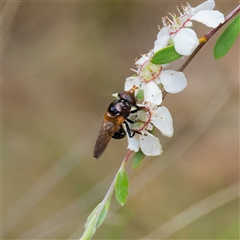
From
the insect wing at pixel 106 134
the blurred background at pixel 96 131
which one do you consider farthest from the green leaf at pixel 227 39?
the blurred background at pixel 96 131

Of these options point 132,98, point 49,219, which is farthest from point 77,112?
point 132,98

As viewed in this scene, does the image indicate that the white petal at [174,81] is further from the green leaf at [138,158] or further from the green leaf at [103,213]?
the green leaf at [103,213]

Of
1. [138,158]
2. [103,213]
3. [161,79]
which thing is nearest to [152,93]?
[161,79]

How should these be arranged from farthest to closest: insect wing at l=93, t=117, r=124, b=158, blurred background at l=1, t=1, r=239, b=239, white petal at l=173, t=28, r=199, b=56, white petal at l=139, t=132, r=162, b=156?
blurred background at l=1, t=1, r=239, b=239, insect wing at l=93, t=117, r=124, b=158, white petal at l=139, t=132, r=162, b=156, white petal at l=173, t=28, r=199, b=56

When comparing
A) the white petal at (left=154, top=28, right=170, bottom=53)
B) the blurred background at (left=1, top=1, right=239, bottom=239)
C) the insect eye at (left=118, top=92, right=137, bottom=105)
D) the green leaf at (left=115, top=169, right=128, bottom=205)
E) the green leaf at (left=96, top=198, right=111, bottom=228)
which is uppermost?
the white petal at (left=154, top=28, right=170, bottom=53)

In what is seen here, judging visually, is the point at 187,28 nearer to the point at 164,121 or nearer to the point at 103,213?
the point at 164,121

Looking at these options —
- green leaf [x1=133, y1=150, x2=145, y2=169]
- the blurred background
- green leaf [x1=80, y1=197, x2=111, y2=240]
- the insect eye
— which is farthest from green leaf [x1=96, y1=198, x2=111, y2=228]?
the blurred background

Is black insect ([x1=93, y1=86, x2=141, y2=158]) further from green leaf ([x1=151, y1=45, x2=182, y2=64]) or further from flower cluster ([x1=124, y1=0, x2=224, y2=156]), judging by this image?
green leaf ([x1=151, y1=45, x2=182, y2=64])

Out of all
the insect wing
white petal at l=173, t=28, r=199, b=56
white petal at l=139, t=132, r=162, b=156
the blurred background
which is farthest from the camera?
the blurred background
